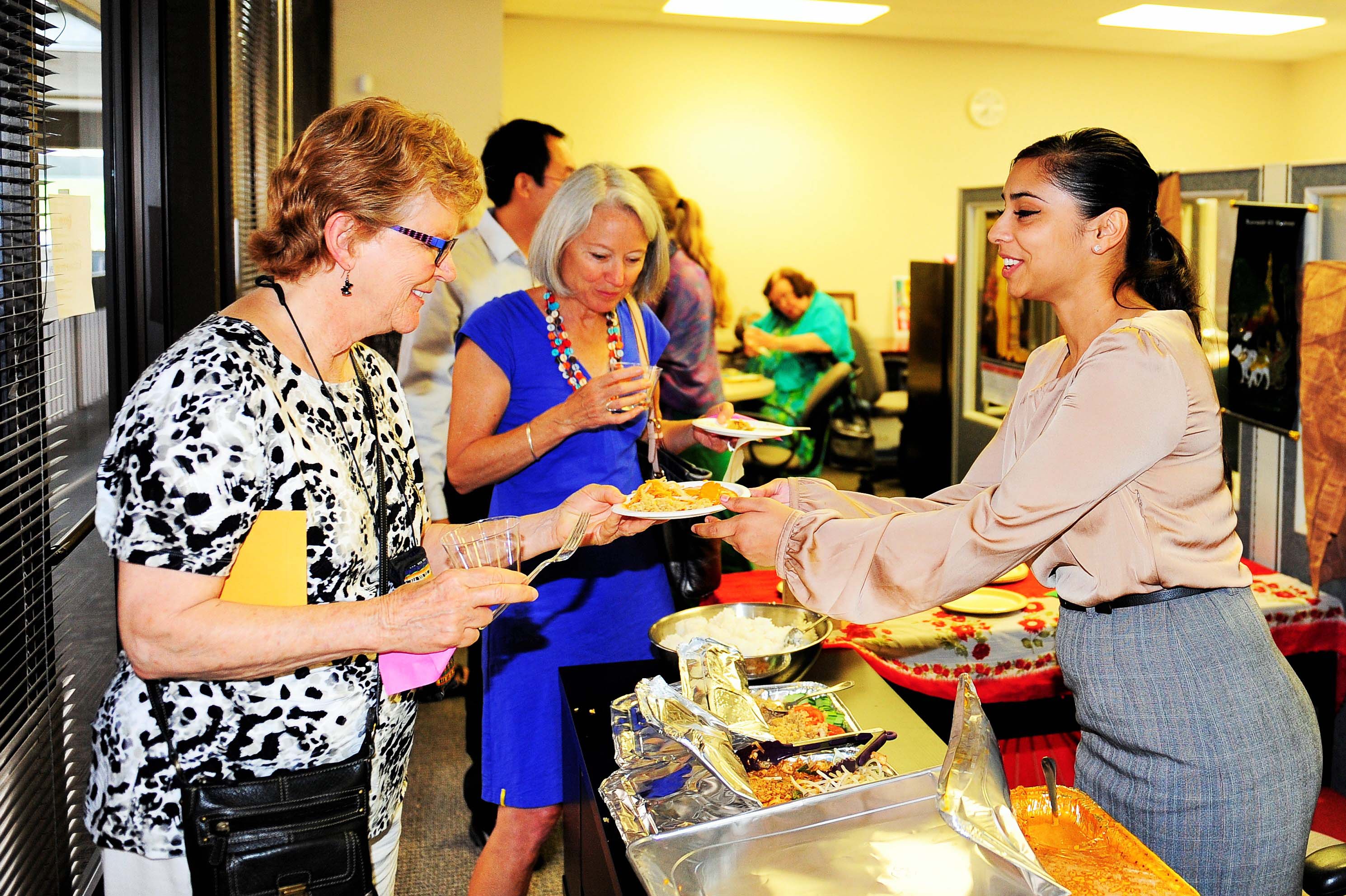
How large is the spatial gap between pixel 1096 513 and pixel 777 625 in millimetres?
665

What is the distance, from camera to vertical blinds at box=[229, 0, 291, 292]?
2.87 metres

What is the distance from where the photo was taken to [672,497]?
1957mm

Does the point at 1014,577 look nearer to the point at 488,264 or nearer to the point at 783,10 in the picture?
the point at 488,264

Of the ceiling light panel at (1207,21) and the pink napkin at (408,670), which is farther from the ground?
the ceiling light panel at (1207,21)

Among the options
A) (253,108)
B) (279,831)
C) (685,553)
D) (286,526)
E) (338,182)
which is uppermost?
(253,108)

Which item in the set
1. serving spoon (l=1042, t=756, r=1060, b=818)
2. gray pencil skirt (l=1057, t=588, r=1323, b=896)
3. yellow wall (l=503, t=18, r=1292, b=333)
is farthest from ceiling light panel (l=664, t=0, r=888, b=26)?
serving spoon (l=1042, t=756, r=1060, b=818)

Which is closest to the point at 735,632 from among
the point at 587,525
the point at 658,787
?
the point at 587,525

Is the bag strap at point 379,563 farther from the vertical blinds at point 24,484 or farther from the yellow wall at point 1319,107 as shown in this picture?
the yellow wall at point 1319,107

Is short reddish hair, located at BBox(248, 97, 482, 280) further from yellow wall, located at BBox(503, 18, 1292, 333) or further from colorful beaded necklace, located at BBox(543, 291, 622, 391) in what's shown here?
yellow wall, located at BBox(503, 18, 1292, 333)

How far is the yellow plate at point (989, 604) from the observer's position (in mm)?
2592

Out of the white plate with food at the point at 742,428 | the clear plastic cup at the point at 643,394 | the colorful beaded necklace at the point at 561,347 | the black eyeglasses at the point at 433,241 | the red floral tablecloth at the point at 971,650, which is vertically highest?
the black eyeglasses at the point at 433,241

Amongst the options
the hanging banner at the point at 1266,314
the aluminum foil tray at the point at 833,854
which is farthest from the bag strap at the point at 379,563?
the hanging banner at the point at 1266,314

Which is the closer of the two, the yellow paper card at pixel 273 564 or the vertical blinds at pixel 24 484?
the yellow paper card at pixel 273 564

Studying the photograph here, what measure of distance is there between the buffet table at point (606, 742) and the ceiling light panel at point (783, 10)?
6.69 m
